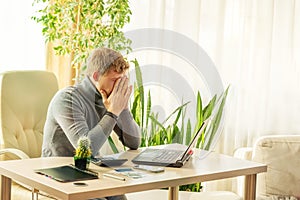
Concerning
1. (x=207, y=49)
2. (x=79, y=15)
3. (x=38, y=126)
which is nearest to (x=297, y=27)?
(x=207, y=49)

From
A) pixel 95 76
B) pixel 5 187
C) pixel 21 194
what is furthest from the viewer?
pixel 21 194

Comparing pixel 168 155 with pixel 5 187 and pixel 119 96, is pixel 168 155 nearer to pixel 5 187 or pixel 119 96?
pixel 119 96

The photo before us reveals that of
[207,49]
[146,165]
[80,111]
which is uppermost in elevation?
[207,49]

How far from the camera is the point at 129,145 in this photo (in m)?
3.25

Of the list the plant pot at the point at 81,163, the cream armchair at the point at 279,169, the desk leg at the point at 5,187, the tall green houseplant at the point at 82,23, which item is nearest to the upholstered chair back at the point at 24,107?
the tall green houseplant at the point at 82,23

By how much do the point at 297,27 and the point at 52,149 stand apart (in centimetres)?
205

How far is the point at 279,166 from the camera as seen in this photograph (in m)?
3.75

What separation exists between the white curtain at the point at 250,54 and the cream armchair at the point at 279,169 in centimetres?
62

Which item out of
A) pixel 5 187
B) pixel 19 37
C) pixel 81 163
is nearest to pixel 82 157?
pixel 81 163

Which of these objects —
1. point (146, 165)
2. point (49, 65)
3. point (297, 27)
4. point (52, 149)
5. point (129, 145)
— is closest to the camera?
point (146, 165)

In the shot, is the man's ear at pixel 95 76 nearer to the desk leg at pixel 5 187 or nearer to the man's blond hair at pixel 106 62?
the man's blond hair at pixel 106 62

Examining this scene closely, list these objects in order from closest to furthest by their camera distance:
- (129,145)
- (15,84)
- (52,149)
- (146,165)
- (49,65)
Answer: (146,165) → (52,149) → (129,145) → (15,84) → (49,65)

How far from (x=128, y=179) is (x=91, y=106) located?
63cm

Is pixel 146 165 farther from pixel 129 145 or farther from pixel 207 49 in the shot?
pixel 207 49
